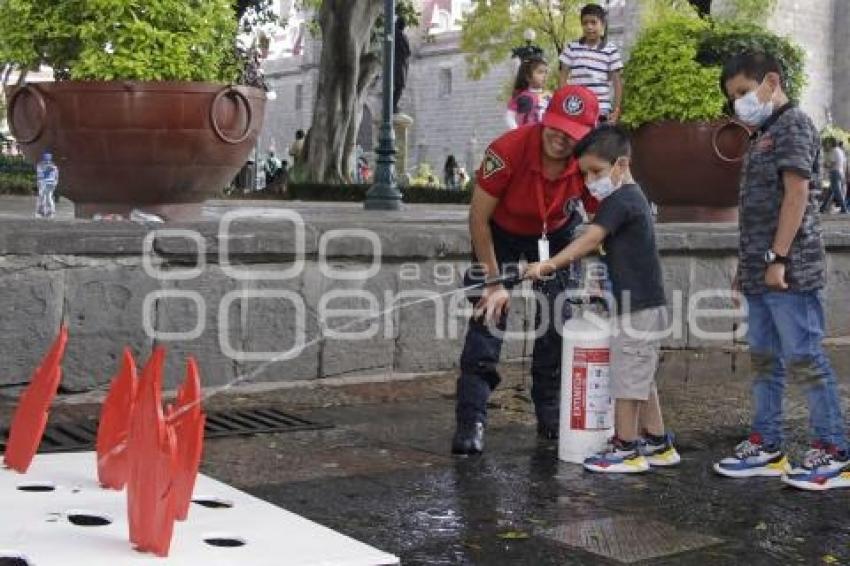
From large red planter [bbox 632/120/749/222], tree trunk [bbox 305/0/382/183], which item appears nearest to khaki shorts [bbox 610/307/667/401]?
large red planter [bbox 632/120/749/222]

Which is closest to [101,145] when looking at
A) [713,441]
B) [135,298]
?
[135,298]

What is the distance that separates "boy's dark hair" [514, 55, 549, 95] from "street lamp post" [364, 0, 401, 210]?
13.6 ft

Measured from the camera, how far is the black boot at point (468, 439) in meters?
5.48

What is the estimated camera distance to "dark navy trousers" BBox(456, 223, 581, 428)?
18.2 ft

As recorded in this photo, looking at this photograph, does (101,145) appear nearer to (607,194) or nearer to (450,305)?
(450,305)

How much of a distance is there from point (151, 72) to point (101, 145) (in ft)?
1.58

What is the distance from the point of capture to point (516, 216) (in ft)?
18.0

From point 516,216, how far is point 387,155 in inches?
359

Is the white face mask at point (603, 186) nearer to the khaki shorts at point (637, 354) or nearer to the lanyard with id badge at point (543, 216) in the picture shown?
the lanyard with id badge at point (543, 216)

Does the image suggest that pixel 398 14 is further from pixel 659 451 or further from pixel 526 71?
pixel 659 451

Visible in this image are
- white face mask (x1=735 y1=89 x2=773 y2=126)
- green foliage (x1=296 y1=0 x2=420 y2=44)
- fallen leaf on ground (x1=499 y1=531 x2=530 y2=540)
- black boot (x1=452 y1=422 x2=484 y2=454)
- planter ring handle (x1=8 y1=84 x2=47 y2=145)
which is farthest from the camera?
green foliage (x1=296 y1=0 x2=420 y2=44)

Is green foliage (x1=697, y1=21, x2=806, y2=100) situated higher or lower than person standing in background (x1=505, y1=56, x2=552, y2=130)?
higher

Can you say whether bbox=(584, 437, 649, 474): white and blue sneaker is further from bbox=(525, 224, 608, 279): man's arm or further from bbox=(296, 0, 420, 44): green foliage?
bbox=(296, 0, 420, 44): green foliage

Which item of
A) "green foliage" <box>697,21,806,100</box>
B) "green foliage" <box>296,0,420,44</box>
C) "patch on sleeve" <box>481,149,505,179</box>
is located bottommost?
"patch on sleeve" <box>481,149,505,179</box>
